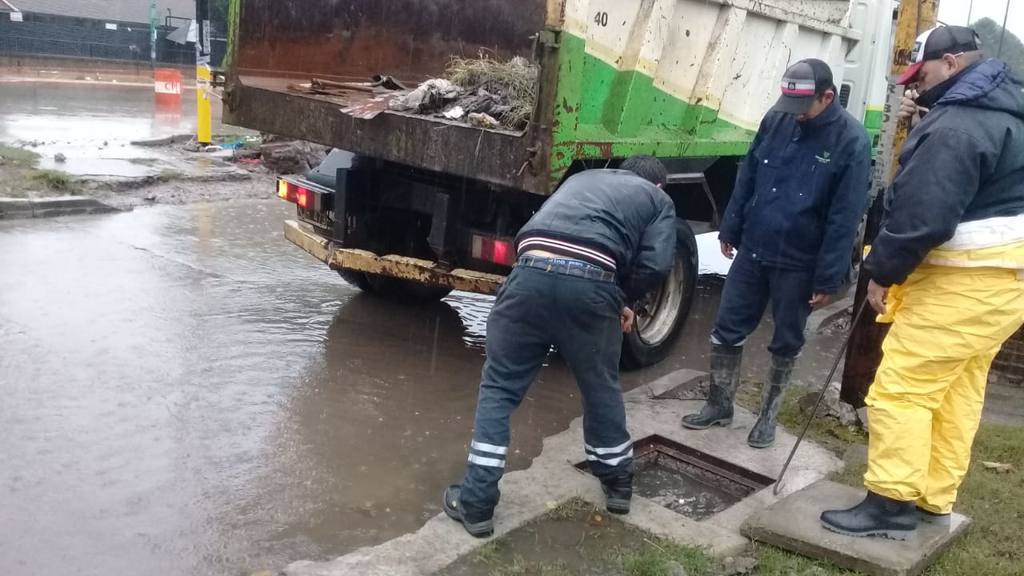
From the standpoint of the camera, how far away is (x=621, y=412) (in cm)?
352

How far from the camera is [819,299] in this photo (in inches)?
161

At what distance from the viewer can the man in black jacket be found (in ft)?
10.9

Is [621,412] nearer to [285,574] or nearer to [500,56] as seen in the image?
[285,574]

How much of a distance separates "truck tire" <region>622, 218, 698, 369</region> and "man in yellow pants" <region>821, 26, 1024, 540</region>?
2307 millimetres

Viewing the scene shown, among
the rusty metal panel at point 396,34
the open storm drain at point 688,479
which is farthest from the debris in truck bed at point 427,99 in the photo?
the open storm drain at point 688,479

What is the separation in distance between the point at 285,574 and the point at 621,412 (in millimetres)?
1322

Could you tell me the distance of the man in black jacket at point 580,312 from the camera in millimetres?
3311

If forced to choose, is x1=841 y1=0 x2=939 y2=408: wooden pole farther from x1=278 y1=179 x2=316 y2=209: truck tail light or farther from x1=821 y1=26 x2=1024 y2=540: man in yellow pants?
x1=278 y1=179 x2=316 y2=209: truck tail light

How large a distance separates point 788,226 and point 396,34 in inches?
162

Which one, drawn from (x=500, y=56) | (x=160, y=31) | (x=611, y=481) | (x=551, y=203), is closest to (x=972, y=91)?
(x=551, y=203)

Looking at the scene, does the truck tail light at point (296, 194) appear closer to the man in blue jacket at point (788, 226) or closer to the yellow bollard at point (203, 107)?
the man in blue jacket at point (788, 226)

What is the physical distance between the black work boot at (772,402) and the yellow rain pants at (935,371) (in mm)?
974

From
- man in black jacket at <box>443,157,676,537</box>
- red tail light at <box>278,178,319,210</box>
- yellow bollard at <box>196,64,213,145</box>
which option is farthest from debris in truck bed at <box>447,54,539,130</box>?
yellow bollard at <box>196,64,213,145</box>

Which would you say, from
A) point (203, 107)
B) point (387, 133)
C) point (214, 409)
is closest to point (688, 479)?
point (214, 409)
